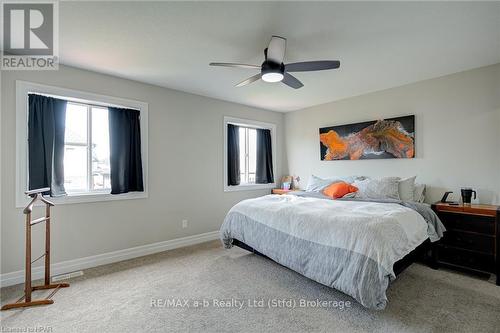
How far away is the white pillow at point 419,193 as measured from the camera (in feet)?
11.2

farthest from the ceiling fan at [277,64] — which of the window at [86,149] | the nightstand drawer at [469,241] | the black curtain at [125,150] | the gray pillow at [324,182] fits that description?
the nightstand drawer at [469,241]

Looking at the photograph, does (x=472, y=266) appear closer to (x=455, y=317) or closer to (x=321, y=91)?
(x=455, y=317)

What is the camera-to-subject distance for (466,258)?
287 centimetres

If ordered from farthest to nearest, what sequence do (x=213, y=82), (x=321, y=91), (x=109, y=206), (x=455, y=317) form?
1. (x=321, y=91)
2. (x=213, y=82)
3. (x=109, y=206)
4. (x=455, y=317)

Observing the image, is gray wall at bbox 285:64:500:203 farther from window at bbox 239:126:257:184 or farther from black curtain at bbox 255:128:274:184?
window at bbox 239:126:257:184

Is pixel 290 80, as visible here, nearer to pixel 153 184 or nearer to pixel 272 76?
pixel 272 76

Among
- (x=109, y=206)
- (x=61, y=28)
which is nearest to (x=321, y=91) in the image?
(x=61, y=28)

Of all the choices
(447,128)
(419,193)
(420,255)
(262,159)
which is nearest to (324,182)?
(419,193)

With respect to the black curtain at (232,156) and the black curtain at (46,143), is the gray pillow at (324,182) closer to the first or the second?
the black curtain at (232,156)

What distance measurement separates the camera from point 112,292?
97.4 inches

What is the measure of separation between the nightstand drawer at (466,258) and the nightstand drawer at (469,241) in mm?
59

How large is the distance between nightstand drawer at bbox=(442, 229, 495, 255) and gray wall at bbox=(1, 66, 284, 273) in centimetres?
323

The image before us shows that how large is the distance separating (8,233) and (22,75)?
180 cm

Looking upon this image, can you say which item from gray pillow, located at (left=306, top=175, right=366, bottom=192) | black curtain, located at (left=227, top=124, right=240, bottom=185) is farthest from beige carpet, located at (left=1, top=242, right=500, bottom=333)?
black curtain, located at (left=227, top=124, right=240, bottom=185)
